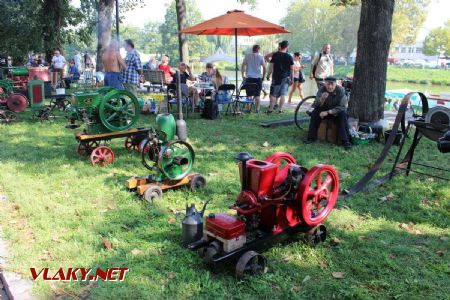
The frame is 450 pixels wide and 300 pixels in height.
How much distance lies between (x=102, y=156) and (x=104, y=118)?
1.92 ft

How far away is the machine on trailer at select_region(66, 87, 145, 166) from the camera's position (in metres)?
6.17

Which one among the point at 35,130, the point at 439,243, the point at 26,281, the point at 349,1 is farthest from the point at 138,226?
the point at 349,1

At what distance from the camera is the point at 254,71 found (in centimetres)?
1057

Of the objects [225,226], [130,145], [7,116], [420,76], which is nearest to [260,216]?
[225,226]

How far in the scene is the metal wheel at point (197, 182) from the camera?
504 cm

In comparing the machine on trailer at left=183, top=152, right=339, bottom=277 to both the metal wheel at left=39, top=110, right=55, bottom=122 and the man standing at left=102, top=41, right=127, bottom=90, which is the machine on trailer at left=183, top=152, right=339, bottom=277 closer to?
the man standing at left=102, top=41, right=127, bottom=90

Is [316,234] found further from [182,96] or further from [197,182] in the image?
[182,96]

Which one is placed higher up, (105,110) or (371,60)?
(371,60)

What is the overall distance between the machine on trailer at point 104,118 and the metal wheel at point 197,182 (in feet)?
5.78

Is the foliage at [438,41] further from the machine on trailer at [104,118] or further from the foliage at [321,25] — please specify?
the machine on trailer at [104,118]

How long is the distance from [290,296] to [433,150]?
17.4 feet

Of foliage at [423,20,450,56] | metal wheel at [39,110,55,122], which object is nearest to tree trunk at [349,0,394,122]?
metal wheel at [39,110,55,122]

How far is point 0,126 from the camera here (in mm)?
8812

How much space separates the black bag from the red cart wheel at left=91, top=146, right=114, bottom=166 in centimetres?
394
